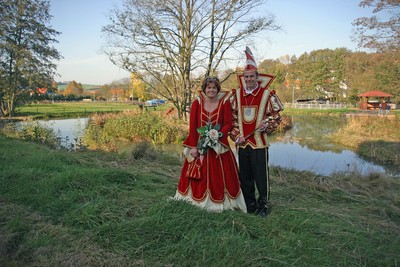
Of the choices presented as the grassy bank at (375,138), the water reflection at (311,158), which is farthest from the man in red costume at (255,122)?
the grassy bank at (375,138)

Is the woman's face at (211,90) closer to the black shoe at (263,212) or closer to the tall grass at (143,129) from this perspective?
the black shoe at (263,212)

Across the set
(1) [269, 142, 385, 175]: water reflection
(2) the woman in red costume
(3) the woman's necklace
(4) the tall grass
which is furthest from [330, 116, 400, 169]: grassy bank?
(3) the woman's necklace

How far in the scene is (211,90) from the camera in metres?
3.69

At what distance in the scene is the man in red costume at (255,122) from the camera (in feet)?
12.1

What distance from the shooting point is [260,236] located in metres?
3.02

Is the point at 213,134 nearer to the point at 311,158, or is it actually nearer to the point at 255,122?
the point at 255,122

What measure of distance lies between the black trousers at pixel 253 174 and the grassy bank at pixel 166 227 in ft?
0.91

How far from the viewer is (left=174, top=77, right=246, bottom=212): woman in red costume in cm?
367

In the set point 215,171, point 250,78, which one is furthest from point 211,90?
point 215,171

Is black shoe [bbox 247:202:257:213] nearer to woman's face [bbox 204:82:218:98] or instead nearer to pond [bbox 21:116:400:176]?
woman's face [bbox 204:82:218:98]

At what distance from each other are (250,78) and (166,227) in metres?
1.90

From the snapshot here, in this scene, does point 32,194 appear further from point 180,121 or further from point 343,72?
point 343,72

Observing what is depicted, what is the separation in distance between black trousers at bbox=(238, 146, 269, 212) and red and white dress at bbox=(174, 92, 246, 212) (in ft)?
0.38

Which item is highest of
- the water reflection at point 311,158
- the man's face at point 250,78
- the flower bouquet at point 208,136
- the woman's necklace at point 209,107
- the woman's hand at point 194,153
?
the man's face at point 250,78
